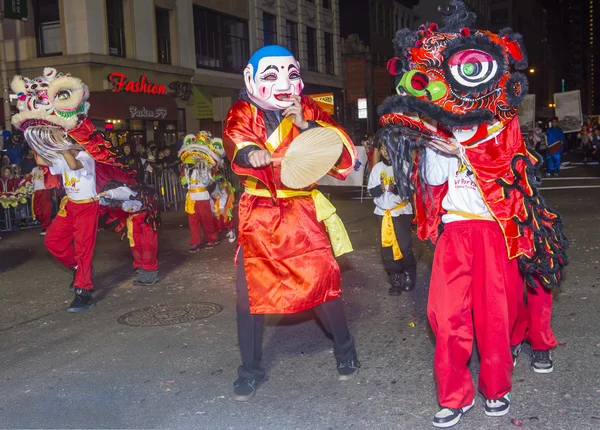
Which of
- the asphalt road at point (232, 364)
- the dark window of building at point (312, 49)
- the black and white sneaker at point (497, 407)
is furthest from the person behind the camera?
the dark window of building at point (312, 49)

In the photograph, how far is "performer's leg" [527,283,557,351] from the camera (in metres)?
4.28

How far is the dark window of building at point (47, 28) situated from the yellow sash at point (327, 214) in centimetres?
1870

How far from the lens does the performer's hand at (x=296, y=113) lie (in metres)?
4.25

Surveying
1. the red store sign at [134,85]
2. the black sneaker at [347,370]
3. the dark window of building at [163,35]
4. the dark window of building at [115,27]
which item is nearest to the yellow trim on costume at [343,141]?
the black sneaker at [347,370]

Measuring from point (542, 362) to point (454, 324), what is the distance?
1.07 metres

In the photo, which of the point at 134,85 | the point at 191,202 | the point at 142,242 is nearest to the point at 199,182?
the point at 191,202

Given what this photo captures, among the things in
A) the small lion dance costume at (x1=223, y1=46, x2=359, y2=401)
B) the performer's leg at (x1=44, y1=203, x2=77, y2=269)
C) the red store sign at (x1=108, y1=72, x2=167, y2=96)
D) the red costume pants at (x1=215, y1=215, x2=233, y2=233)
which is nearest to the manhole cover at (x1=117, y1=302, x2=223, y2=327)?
the performer's leg at (x1=44, y1=203, x2=77, y2=269)

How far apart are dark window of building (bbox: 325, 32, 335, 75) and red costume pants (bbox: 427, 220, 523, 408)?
33.5 m

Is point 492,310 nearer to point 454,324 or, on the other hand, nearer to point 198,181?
point 454,324

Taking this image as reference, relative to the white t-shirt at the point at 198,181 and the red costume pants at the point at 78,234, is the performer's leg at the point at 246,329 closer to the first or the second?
the red costume pants at the point at 78,234

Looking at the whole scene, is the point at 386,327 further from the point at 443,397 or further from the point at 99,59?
the point at 99,59

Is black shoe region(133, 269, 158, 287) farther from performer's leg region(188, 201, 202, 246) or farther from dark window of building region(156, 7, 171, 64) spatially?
dark window of building region(156, 7, 171, 64)

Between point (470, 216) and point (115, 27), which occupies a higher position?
point (115, 27)

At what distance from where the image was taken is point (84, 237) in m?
6.73
